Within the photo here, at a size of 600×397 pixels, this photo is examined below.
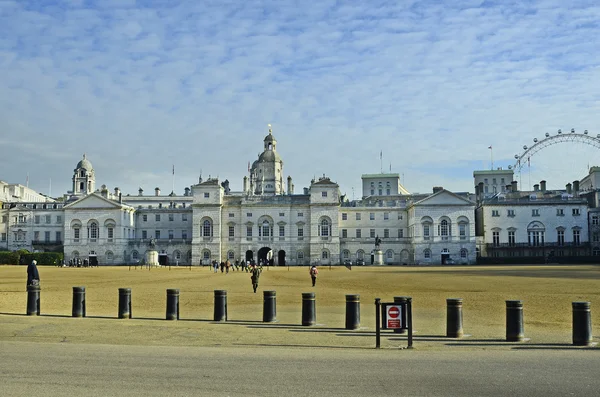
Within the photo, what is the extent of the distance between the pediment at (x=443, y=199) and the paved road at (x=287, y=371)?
8940cm

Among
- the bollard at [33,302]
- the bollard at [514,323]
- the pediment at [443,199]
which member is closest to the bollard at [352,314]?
the bollard at [514,323]

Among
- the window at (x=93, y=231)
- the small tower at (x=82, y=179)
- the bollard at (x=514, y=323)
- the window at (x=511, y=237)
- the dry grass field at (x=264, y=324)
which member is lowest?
the dry grass field at (x=264, y=324)

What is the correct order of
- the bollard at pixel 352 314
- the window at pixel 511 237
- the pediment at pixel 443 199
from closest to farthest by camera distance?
the bollard at pixel 352 314, the pediment at pixel 443 199, the window at pixel 511 237

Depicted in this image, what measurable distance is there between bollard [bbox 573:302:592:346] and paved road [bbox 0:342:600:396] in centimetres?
58

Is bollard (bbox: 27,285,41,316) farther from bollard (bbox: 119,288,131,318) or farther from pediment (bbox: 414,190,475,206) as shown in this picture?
pediment (bbox: 414,190,475,206)

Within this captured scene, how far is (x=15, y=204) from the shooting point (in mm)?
115375

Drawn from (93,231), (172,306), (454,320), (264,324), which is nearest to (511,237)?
(93,231)

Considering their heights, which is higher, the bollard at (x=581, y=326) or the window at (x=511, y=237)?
the window at (x=511, y=237)

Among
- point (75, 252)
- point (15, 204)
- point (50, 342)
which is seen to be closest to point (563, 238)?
point (75, 252)

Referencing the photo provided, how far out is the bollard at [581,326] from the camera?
51.0ft

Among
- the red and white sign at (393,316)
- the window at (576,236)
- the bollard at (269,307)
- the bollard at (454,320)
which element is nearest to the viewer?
the red and white sign at (393,316)

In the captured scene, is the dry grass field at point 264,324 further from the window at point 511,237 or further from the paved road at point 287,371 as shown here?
the window at point 511,237

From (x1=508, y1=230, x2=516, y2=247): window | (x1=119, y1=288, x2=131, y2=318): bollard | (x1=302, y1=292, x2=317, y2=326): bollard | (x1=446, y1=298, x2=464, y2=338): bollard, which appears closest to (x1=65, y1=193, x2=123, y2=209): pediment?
(x1=508, y1=230, x2=516, y2=247): window

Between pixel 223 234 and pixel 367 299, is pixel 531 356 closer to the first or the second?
pixel 367 299
